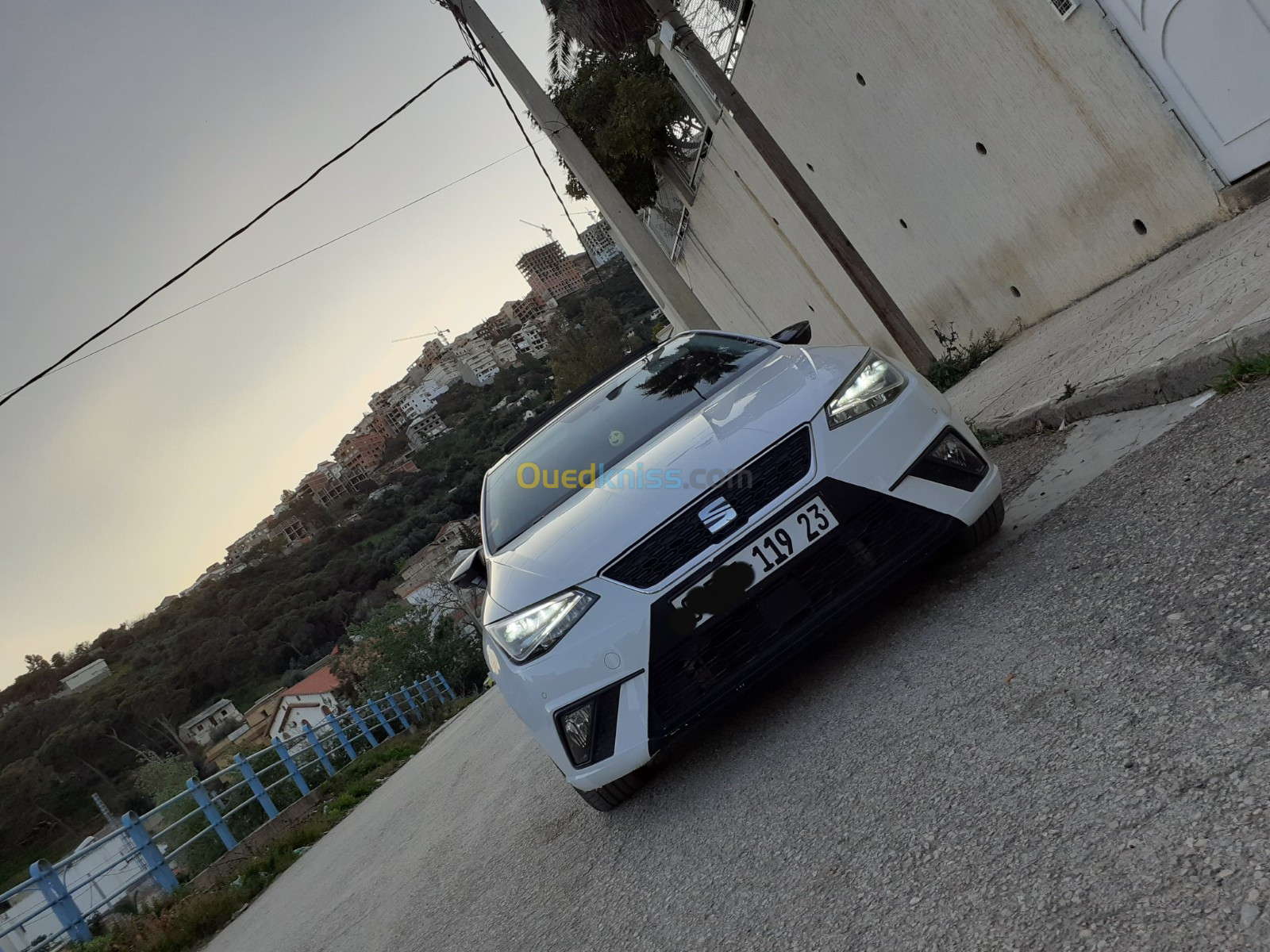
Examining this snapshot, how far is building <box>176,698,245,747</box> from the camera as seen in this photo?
54447 millimetres

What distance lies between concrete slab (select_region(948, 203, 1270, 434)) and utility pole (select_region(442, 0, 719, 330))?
3.81m

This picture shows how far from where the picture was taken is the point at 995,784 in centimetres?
234

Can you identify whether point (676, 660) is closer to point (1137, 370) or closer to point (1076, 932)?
point (1076, 932)

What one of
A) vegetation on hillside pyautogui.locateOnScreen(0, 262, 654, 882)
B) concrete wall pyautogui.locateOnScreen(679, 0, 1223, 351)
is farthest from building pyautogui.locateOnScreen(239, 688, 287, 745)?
concrete wall pyautogui.locateOnScreen(679, 0, 1223, 351)

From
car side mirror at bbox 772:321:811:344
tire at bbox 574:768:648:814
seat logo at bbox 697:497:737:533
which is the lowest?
tire at bbox 574:768:648:814

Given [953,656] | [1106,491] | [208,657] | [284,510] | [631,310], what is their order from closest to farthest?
1. [953,656]
2. [1106,491]
3. [208,657]
4. [631,310]
5. [284,510]

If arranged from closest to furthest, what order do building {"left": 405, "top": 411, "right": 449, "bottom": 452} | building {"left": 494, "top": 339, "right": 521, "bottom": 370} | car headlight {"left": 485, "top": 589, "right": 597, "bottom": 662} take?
car headlight {"left": 485, "top": 589, "right": 597, "bottom": 662} < building {"left": 405, "top": 411, "right": 449, "bottom": 452} < building {"left": 494, "top": 339, "right": 521, "bottom": 370}

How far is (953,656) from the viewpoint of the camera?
10.5 feet

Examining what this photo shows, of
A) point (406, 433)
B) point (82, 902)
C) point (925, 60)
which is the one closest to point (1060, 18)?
point (925, 60)

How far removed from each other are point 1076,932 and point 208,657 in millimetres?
63136

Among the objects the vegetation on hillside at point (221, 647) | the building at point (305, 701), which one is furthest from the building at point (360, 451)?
the building at point (305, 701)

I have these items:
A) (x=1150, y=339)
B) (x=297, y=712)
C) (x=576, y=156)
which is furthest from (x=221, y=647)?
(x=1150, y=339)

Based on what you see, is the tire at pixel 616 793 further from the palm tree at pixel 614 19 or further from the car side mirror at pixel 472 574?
the palm tree at pixel 614 19

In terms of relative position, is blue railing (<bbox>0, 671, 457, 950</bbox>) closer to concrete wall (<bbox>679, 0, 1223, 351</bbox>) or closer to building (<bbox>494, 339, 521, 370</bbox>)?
concrete wall (<bbox>679, 0, 1223, 351</bbox>)
